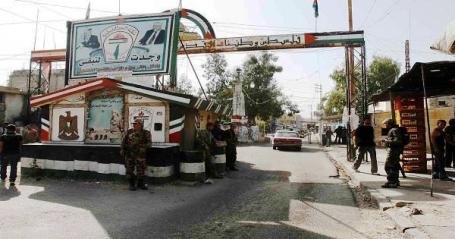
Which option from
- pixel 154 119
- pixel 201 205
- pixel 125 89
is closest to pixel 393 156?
pixel 201 205

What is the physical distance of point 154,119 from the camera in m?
12.3

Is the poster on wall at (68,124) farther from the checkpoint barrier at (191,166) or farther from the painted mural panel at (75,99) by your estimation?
the checkpoint barrier at (191,166)

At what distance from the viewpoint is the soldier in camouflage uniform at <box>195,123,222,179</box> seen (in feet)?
39.4

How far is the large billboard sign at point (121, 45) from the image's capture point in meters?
14.4

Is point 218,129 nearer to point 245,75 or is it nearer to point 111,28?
point 111,28

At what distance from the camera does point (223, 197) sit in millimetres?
9172

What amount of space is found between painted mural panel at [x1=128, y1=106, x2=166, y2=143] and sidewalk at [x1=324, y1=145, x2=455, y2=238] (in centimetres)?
598

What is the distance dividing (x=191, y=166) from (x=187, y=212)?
3.77 metres

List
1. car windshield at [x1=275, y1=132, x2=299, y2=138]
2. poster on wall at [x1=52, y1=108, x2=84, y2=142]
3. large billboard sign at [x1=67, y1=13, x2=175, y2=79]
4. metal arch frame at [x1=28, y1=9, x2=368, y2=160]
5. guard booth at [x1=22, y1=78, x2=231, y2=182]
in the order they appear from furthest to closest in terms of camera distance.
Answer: car windshield at [x1=275, y1=132, x2=299, y2=138] → metal arch frame at [x1=28, y1=9, x2=368, y2=160] → large billboard sign at [x1=67, y1=13, x2=175, y2=79] → poster on wall at [x1=52, y1=108, x2=84, y2=142] → guard booth at [x1=22, y1=78, x2=231, y2=182]

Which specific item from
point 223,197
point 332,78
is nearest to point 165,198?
point 223,197

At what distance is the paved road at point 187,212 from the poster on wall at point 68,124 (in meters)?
1.96

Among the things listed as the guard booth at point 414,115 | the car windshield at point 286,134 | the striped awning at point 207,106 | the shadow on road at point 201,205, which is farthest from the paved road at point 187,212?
the car windshield at point 286,134

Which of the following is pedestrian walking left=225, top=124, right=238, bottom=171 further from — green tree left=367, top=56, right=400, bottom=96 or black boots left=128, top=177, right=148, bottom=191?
green tree left=367, top=56, right=400, bottom=96

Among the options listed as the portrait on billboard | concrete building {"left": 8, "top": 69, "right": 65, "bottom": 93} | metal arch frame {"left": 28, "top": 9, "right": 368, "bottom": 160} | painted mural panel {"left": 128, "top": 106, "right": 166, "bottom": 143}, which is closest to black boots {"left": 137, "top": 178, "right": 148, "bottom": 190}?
painted mural panel {"left": 128, "top": 106, "right": 166, "bottom": 143}
